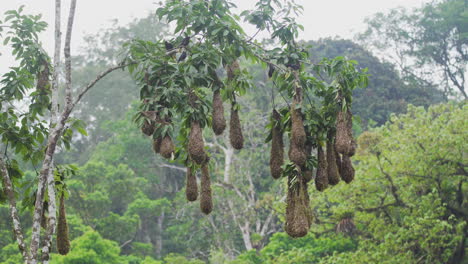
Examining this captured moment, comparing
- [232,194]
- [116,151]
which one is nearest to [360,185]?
[232,194]

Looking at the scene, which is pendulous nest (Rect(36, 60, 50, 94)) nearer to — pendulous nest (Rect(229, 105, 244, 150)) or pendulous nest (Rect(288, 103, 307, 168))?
pendulous nest (Rect(229, 105, 244, 150))

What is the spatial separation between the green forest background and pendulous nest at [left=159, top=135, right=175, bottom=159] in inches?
49.4

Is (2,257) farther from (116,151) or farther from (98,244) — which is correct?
(116,151)

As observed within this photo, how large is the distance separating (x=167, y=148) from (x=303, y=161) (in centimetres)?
96

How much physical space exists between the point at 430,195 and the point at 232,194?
34.4 ft

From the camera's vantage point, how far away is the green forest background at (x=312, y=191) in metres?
13.0

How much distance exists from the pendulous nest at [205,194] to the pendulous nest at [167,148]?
406 millimetres

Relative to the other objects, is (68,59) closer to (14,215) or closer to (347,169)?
(14,215)

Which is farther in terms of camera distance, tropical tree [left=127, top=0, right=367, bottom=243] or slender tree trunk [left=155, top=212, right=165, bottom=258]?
slender tree trunk [left=155, top=212, right=165, bottom=258]

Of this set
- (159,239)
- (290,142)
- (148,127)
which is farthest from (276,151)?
(159,239)

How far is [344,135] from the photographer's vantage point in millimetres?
4043

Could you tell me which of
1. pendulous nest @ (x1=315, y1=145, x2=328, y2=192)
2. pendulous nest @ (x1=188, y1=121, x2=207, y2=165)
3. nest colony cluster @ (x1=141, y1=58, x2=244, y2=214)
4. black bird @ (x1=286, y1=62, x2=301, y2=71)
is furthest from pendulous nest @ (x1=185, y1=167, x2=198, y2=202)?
black bird @ (x1=286, y1=62, x2=301, y2=71)

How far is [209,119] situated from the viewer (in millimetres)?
4508

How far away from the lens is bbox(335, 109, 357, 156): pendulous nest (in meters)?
3.98
